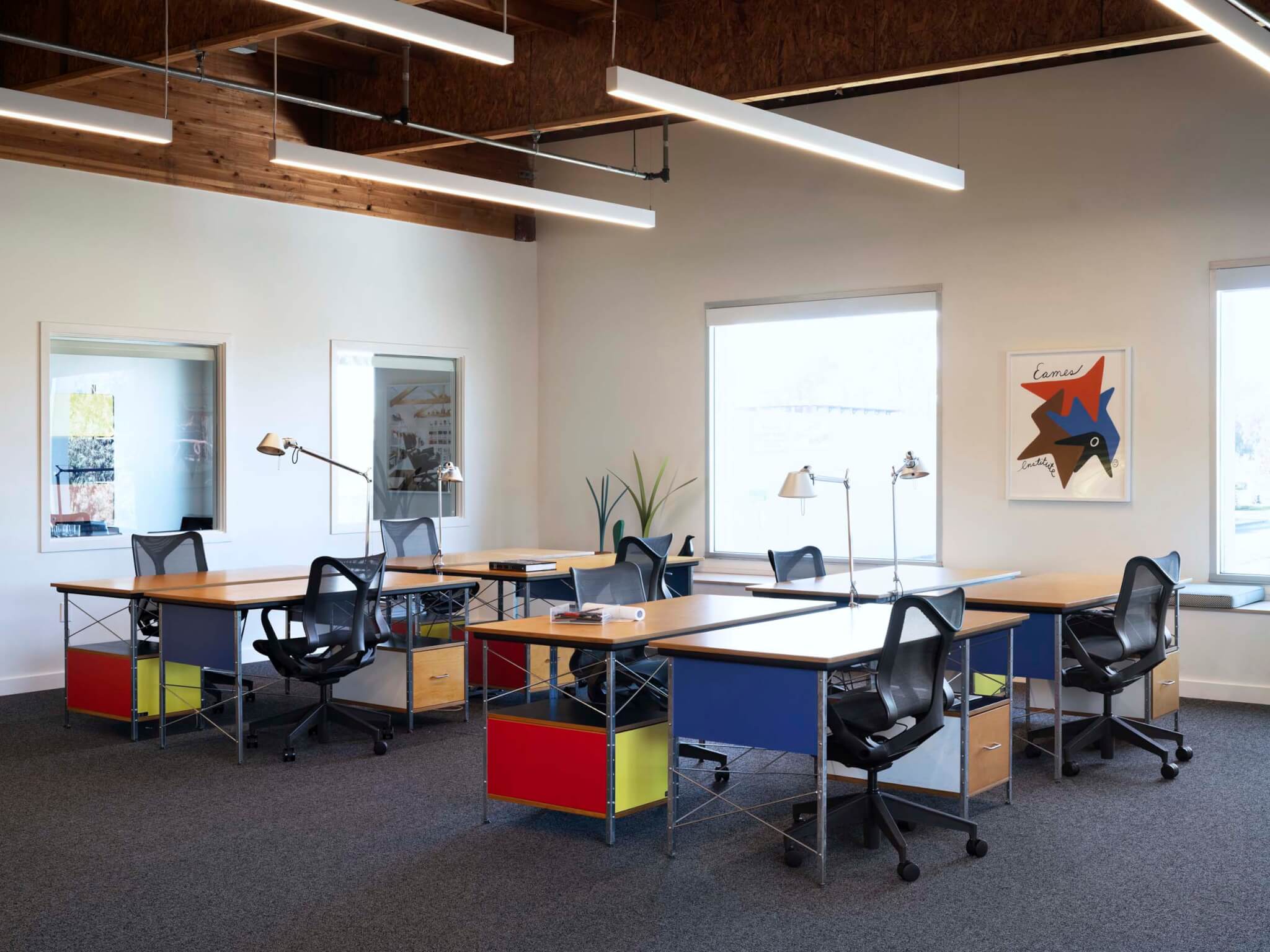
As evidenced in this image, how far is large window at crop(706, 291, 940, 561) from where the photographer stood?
8.47m

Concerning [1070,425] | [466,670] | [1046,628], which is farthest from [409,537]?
[1070,425]

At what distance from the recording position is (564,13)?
23.9ft

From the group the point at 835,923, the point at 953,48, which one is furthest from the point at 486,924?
the point at 953,48

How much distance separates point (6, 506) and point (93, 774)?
8.16 feet

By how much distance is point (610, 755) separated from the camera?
437 centimetres

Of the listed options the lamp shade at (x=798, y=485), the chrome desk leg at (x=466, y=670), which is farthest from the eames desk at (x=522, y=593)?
the lamp shade at (x=798, y=485)

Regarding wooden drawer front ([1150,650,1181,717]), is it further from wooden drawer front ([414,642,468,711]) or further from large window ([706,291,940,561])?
wooden drawer front ([414,642,468,711])

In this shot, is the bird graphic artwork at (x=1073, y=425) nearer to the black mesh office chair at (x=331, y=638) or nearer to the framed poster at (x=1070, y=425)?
the framed poster at (x=1070, y=425)

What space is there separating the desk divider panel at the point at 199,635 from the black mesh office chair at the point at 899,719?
9.43 feet

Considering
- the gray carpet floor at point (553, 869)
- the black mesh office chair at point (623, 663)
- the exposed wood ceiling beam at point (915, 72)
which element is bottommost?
the gray carpet floor at point (553, 869)

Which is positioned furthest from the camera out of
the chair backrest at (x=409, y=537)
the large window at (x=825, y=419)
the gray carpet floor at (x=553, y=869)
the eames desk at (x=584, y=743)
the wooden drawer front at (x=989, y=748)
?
the large window at (x=825, y=419)

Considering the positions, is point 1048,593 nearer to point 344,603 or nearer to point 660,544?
point 660,544

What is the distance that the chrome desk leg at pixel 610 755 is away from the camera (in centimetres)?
434

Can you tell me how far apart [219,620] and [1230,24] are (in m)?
4.99
